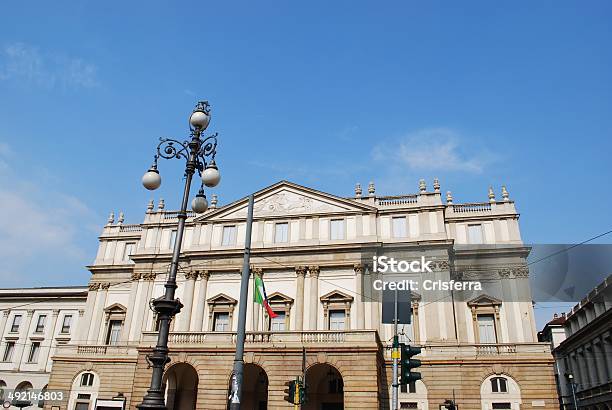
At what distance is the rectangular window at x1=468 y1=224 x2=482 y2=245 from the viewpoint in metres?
36.1

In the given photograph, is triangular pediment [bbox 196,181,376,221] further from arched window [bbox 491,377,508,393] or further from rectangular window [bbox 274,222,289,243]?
arched window [bbox 491,377,508,393]

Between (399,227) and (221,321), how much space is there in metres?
14.8

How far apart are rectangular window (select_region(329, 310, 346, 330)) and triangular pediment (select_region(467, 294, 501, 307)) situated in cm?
877

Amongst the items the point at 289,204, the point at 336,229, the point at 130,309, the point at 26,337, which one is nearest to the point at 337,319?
the point at 336,229

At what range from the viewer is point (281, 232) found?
3778 cm

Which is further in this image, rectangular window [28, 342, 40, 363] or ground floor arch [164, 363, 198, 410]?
rectangular window [28, 342, 40, 363]

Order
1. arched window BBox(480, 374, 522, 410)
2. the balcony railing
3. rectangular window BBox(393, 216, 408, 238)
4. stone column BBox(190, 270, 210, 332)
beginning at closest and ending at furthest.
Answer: the balcony railing
arched window BBox(480, 374, 522, 410)
stone column BBox(190, 270, 210, 332)
rectangular window BBox(393, 216, 408, 238)

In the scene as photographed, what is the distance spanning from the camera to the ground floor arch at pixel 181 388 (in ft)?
104

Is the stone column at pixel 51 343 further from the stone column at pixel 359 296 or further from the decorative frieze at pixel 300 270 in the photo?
the stone column at pixel 359 296

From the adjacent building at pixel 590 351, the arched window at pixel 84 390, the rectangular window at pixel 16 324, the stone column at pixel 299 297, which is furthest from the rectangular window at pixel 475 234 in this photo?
the rectangular window at pixel 16 324

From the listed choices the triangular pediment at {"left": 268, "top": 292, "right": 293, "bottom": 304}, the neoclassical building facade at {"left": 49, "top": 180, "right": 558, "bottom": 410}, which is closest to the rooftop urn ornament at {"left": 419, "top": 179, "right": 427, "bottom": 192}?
the neoclassical building facade at {"left": 49, "top": 180, "right": 558, "bottom": 410}

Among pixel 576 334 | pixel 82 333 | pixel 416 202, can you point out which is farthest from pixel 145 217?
pixel 576 334

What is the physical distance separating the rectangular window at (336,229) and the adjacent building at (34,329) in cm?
2623

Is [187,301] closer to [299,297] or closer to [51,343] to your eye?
[299,297]
